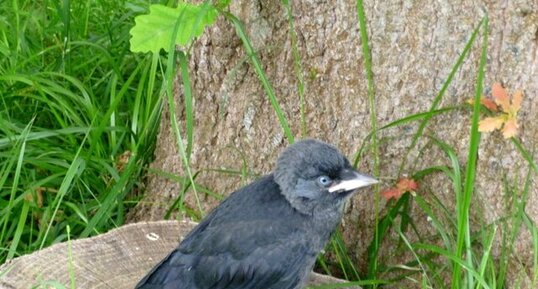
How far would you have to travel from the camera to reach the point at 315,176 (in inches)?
147

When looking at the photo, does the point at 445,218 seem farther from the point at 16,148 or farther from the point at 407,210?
the point at 16,148

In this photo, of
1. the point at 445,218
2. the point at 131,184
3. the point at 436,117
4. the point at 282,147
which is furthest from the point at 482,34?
the point at 131,184

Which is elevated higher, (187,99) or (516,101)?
(516,101)

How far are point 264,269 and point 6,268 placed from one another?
37.5 inches

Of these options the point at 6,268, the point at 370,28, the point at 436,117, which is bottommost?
the point at 6,268

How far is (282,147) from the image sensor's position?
4.41 m

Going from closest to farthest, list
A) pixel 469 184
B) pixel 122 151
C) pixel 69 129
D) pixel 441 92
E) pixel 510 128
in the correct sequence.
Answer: pixel 469 184, pixel 510 128, pixel 441 92, pixel 69 129, pixel 122 151

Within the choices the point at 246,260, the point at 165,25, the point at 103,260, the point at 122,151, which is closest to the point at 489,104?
the point at 246,260

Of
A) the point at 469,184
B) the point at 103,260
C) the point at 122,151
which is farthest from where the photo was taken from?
the point at 122,151

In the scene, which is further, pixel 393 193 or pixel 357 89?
pixel 357 89

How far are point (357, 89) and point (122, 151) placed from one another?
50.2 inches

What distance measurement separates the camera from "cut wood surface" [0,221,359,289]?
12.8ft

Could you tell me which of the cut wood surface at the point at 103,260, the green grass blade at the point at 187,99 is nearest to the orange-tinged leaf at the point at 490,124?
the cut wood surface at the point at 103,260

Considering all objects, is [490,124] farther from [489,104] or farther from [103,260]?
[103,260]
